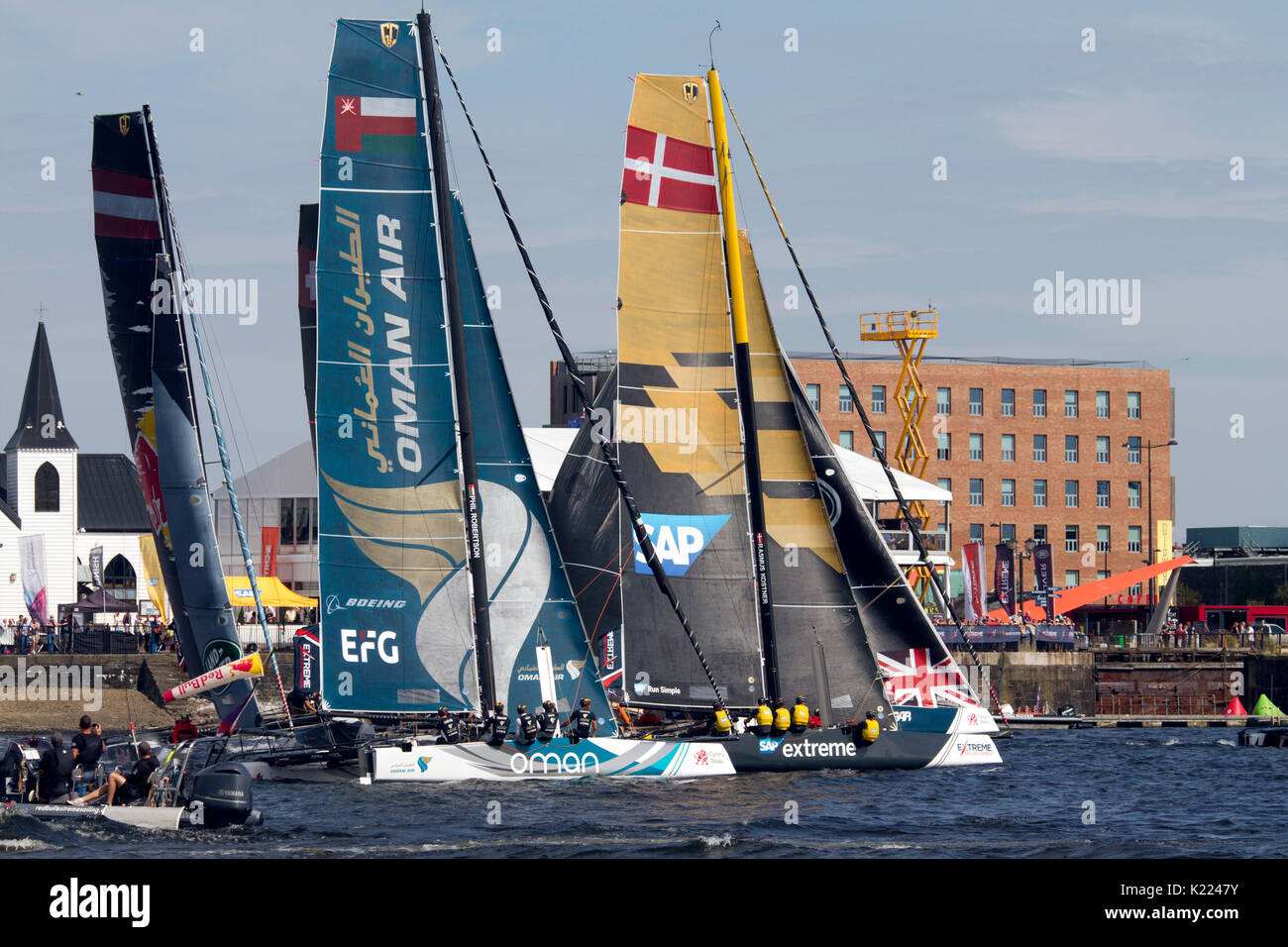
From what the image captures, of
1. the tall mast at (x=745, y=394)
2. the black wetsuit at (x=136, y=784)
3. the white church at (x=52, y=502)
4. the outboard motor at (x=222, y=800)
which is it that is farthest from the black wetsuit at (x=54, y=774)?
the white church at (x=52, y=502)

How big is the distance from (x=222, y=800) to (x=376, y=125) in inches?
530

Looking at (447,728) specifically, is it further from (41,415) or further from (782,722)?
(41,415)

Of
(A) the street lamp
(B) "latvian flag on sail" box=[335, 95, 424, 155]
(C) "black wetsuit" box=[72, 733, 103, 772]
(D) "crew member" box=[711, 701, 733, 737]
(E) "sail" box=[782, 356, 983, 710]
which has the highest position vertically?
(B) "latvian flag on sail" box=[335, 95, 424, 155]

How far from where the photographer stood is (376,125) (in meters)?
31.5

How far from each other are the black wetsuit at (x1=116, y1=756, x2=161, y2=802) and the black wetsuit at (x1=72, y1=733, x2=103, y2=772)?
2.82ft

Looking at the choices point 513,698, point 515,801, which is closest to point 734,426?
point 513,698

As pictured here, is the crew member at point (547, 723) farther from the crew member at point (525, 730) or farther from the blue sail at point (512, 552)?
the blue sail at point (512, 552)

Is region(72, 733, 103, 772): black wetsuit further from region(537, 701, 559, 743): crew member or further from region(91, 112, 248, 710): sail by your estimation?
region(537, 701, 559, 743): crew member

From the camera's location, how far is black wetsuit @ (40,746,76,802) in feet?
80.6

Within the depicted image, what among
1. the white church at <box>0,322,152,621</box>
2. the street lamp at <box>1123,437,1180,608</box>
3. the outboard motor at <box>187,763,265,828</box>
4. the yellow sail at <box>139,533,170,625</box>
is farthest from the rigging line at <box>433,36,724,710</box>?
the street lamp at <box>1123,437,1180,608</box>

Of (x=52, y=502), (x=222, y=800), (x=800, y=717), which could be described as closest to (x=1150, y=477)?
(x=52, y=502)

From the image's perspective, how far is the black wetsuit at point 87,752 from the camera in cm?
2500

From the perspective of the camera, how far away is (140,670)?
56219 millimetres
